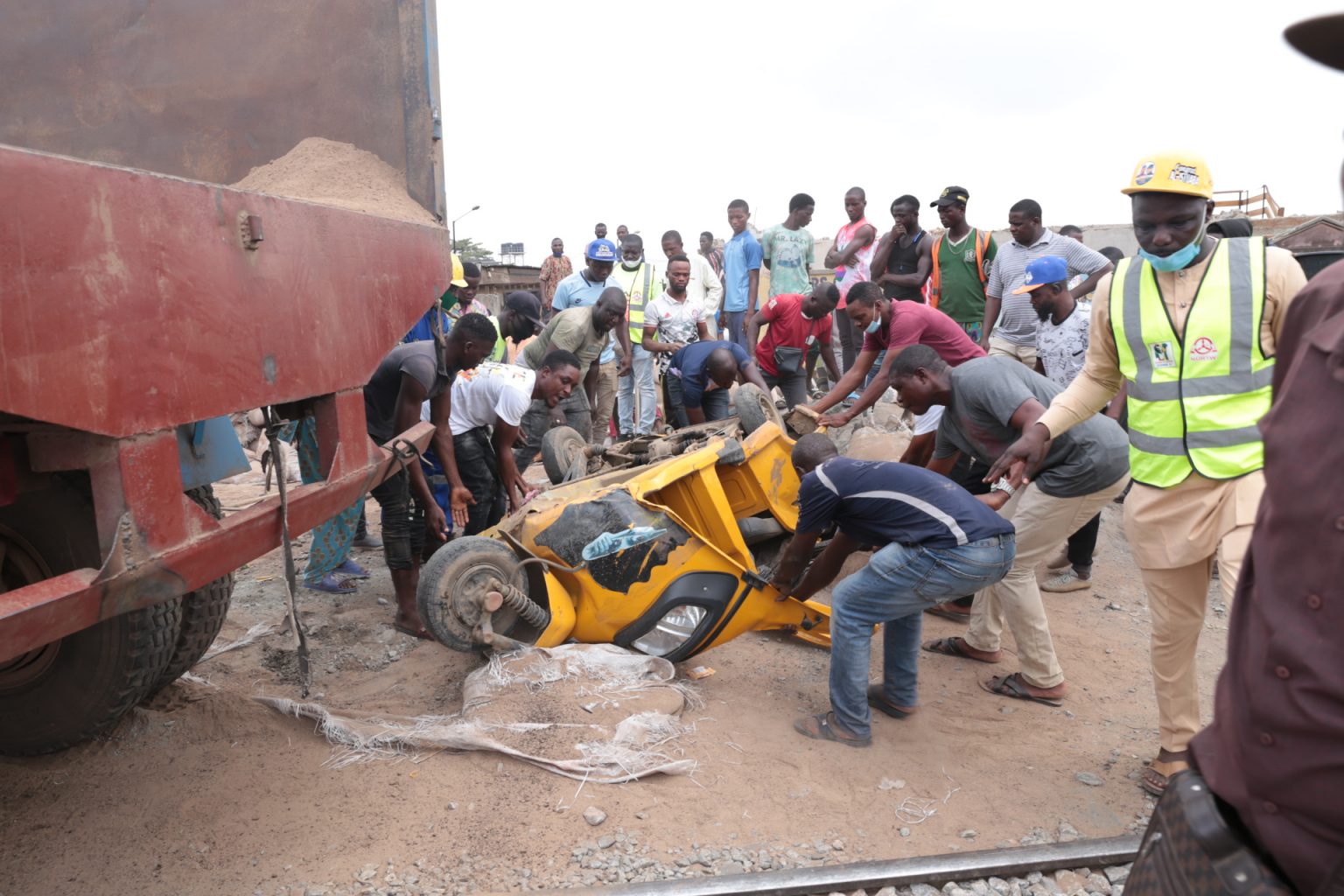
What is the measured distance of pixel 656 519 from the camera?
374cm

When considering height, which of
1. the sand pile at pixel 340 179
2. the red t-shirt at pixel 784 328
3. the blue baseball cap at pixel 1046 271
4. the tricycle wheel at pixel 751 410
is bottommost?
the tricycle wheel at pixel 751 410

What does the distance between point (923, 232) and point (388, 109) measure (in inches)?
221

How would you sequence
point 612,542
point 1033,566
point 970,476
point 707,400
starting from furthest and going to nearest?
point 707,400, point 970,476, point 1033,566, point 612,542

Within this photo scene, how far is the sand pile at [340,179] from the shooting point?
3.12m

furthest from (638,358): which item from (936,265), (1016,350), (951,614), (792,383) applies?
(951,614)

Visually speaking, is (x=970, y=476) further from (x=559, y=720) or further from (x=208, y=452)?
(x=208, y=452)

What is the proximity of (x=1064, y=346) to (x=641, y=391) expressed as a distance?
12.8 ft

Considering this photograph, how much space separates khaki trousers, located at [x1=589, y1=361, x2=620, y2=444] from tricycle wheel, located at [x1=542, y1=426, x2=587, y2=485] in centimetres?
213

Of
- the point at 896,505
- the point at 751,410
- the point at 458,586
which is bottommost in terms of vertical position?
the point at 458,586

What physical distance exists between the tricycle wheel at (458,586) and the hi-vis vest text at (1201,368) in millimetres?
2365

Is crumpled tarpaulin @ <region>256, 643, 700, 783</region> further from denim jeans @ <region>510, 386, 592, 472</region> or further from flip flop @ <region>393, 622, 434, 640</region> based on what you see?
denim jeans @ <region>510, 386, 592, 472</region>

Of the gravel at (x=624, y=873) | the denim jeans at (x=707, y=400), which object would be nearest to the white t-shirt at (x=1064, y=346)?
the denim jeans at (x=707, y=400)

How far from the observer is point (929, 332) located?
518 cm

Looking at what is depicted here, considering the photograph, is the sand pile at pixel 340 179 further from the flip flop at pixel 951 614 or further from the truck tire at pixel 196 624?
the flip flop at pixel 951 614
